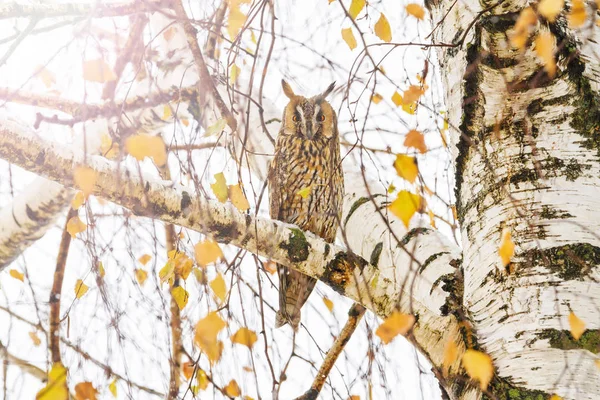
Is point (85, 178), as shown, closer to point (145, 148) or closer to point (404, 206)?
point (145, 148)

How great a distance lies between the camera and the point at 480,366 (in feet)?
3.28

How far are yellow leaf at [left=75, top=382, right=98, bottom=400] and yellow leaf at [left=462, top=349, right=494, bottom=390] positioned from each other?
1245 millimetres

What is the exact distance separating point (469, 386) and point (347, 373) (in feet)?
3.41

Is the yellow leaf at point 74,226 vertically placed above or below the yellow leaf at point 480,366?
above

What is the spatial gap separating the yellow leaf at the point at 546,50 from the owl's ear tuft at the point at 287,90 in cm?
176

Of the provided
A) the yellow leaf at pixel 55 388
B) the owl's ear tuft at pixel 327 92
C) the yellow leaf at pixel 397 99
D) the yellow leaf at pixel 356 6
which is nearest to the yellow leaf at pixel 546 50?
the yellow leaf at pixel 356 6

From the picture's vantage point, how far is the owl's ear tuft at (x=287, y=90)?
2.86 m

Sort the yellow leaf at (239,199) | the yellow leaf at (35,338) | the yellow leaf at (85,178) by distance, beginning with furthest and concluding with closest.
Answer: the yellow leaf at (35,338), the yellow leaf at (239,199), the yellow leaf at (85,178)

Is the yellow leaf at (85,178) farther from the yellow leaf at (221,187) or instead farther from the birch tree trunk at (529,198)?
the birch tree trunk at (529,198)

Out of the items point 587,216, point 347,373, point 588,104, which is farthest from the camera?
point 347,373

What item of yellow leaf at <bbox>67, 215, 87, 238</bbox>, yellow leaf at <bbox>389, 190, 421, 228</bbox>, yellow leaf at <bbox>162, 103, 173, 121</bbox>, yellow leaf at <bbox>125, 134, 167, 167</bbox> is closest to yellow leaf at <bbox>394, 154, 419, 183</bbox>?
yellow leaf at <bbox>389, 190, 421, 228</bbox>

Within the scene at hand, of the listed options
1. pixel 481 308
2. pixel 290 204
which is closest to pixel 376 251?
pixel 481 308

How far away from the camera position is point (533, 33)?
1176 millimetres

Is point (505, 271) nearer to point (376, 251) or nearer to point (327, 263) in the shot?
point (327, 263)
